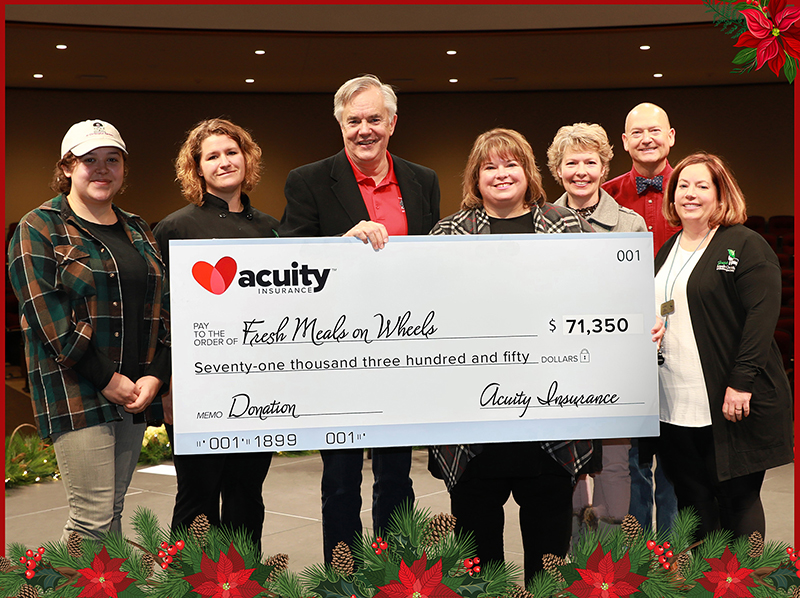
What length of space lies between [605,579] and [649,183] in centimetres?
177

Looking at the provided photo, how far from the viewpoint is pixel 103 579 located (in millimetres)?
1965

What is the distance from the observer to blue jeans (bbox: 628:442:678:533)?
2871 mm

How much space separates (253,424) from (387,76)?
9.17m

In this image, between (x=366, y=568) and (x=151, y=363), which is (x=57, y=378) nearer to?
(x=151, y=363)

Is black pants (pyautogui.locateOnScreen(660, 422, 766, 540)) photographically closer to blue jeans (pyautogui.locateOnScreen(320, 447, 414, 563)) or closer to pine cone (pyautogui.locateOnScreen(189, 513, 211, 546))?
blue jeans (pyautogui.locateOnScreen(320, 447, 414, 563))

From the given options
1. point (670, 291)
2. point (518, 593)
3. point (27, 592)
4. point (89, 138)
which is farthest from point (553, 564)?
point (89, 138)

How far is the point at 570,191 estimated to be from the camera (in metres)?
2.89

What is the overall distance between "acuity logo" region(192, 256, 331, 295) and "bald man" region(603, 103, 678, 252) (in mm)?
1583

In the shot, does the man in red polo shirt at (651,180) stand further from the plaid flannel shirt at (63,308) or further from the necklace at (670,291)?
the plaid flannel shirt at (63,308)

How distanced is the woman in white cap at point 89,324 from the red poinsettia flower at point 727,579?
1687mm

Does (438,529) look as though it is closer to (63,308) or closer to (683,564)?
(683,564)

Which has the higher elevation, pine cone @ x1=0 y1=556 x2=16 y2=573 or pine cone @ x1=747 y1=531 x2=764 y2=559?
pine cone @ x1=0 y1=556 x2=16 y2=573

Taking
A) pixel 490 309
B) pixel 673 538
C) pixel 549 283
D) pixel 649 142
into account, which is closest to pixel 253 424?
pixel 490 309

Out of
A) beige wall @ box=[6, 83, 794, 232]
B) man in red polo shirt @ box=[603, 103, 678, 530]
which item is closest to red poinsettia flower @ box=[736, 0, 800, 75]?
man in red polo shirt @ box=[603, 103, 678, 530]
